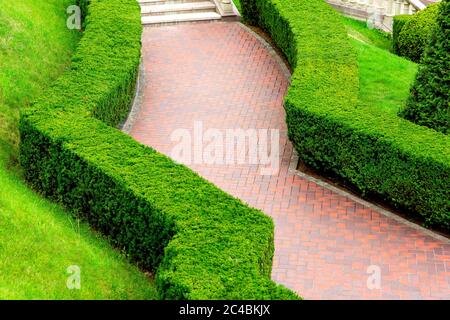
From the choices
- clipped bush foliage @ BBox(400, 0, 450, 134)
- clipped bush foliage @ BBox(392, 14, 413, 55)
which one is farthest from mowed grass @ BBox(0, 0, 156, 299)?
clipped bush foliage @ BBox(392, 14, 413, 55)

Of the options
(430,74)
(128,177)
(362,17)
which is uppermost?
(430,74)

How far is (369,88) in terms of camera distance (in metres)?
16.5

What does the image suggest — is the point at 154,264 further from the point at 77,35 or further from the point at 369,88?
the point at 77,35

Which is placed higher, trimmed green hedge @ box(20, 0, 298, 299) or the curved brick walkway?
trimmed green hedge @ box(20, 0, 298, 299)

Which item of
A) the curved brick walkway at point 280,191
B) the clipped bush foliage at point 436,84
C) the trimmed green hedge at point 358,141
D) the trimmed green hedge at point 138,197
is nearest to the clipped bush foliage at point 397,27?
the curved brick walkway at point 280,191

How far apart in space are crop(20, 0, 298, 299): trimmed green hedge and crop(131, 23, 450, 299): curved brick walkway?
4.03 feet

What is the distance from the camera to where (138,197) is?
10508 mm

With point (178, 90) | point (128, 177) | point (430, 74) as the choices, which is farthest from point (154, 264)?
point (178, 90)

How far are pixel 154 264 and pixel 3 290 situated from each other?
2.30 metres

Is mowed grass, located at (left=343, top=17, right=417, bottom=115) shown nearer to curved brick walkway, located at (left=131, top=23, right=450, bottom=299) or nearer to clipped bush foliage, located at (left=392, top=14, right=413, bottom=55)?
curved brick walkway, located at (left=131, top=23, right=450, bottom=299)

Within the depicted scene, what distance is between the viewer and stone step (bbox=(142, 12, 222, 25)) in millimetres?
20797

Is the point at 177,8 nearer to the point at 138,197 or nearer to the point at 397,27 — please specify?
the point at 397,27

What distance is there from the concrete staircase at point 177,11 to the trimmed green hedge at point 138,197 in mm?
6248

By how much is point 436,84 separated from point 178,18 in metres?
9.41
